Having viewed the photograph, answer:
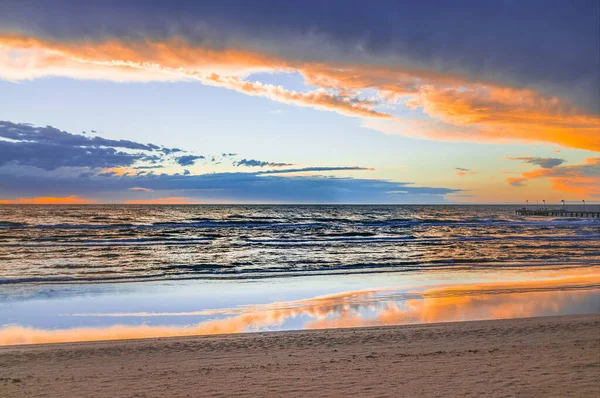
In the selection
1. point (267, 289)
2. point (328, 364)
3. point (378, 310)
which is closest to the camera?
point (328, 364)

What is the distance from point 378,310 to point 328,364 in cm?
571

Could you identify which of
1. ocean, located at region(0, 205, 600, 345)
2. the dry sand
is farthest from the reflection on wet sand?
the dry sand

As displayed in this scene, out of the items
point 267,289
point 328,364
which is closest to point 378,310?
point 267,289

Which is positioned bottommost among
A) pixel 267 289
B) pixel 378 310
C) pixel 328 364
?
pixel 267 289

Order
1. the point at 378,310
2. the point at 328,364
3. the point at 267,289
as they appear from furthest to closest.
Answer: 1. the point at 267,289
2. the point at 378,310
3. the point at 328,364

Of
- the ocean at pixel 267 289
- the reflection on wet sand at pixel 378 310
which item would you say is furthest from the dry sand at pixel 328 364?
the ocean at pixel 267 289

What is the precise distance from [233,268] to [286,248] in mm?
11888

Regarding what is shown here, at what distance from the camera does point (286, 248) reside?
3644 cm

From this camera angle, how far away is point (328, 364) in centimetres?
876

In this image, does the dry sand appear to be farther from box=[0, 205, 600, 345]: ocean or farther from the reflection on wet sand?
box=[0, 205, 600, 345]: ocean

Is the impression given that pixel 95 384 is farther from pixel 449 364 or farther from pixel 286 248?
pixel 286 248

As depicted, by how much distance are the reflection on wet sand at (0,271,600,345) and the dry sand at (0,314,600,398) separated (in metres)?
1.26

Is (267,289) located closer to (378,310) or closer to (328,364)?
(378,310)

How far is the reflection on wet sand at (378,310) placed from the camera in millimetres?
11609
